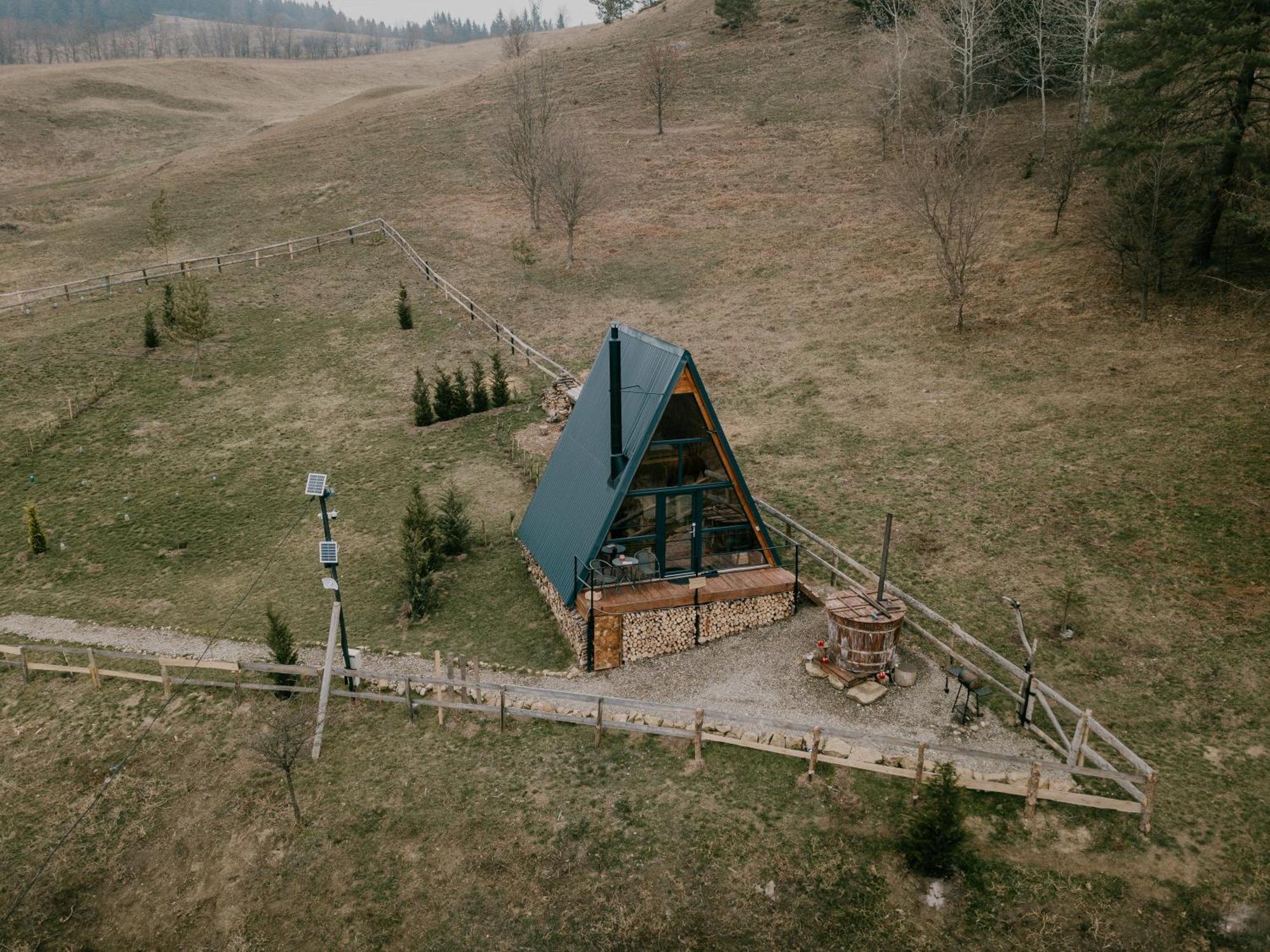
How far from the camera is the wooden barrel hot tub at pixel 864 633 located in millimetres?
14781

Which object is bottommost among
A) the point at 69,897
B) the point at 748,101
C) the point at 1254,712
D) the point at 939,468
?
the point at 69,897

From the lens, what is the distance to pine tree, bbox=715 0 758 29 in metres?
70.9

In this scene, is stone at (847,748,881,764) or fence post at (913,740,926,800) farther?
stone at (847,748,881,764)

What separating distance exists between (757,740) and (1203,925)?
20.7 feet

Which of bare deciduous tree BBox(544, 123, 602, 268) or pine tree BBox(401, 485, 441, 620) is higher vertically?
bare deciduous tree BBox(544, 123, 602, 268)

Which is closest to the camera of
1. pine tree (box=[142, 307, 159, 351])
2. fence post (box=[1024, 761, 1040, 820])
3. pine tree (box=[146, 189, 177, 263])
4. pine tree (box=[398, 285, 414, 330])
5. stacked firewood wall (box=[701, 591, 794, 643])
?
fence post (box=[1024, 761, 1040, 820])

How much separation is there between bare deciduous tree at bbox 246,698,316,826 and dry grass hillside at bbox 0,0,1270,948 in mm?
6270

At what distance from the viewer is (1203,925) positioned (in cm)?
1052

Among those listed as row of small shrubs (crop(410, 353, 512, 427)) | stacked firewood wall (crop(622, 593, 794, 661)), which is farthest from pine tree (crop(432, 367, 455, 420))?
stacked firewood wall (crop(622, 593, 794, 661))

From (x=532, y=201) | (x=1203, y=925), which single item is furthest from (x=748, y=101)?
(x=1203, y=925)

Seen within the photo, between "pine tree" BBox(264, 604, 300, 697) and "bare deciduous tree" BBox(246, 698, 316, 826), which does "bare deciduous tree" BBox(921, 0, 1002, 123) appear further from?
"bare deciduous tree" BBox(246, 698, 316, 826)

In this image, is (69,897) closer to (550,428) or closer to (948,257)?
(550,428)

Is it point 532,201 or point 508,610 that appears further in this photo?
point 532,201

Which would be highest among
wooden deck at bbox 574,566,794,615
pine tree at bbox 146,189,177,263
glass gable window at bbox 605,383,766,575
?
pine tree at bbox 146,189,177,263
